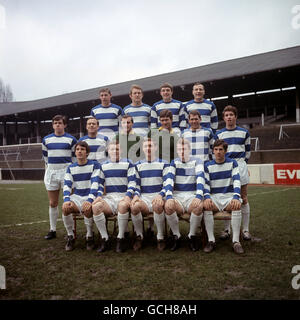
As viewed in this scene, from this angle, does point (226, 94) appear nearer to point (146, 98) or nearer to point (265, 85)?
point (265, 85)

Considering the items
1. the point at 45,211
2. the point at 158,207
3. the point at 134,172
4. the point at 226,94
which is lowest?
the point at 45,211

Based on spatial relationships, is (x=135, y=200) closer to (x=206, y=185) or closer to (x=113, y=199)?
(x=113, y=199)

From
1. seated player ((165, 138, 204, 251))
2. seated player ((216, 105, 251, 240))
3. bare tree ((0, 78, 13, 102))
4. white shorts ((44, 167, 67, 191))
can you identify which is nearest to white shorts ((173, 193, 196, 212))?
seated player ((165, 138, 204, 251))

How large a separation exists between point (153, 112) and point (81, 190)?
190cm

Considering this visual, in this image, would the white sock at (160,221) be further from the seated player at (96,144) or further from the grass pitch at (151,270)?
the seated player at (96,144)

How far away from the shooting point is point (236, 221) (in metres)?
3.92

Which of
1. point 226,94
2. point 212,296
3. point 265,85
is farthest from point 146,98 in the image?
point 212,296

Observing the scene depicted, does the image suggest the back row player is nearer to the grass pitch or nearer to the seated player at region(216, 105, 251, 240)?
the seated player at region(216, 105, 251, 240)

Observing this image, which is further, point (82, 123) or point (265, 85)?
point (82, 123)

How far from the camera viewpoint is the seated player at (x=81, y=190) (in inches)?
166

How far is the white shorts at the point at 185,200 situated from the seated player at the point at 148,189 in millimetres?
239

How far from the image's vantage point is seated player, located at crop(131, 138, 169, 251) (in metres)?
4.12

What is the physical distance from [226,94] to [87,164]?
644 inches

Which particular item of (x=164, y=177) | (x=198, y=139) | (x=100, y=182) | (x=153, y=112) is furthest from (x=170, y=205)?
(x=153, y=112)
